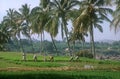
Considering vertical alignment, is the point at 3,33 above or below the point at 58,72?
above

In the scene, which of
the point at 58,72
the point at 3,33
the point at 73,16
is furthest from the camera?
the point at 3,33

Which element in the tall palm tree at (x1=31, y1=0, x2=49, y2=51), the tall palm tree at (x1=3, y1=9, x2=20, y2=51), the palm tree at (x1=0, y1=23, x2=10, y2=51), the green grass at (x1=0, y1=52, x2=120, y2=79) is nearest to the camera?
the green grass at (x1=0, y1=52, x2=120, y2=79)

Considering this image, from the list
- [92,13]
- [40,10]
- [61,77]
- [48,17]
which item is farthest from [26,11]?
[61,77]

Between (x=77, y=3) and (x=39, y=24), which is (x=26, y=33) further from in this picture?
(x=77, y=3)

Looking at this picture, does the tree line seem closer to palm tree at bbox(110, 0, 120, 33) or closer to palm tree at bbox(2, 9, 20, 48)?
palm tree at bbox(110, 0, 120, 33)

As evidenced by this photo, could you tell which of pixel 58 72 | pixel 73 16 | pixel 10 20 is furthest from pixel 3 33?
pixel 58 72

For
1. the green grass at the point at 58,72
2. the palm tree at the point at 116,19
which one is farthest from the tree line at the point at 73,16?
the green grass at the point at 58,72

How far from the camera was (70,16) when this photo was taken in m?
42.6

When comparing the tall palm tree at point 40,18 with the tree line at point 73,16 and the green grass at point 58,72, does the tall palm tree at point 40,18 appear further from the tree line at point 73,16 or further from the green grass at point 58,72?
the green grass at point 58,72

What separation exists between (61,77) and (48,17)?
30.1 m

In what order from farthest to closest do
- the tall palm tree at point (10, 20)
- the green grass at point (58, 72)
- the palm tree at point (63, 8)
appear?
Answer: 1. the tall palm tree at point (10, 20)
2. the palm tree at point (63, 8)
3. the green grass at point (58, 72)

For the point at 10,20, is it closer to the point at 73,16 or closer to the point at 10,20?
the point at 10,20

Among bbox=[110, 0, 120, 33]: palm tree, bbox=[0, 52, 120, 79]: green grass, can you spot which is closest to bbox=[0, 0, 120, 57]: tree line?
bbox=[110, 0, 120, 33]: palm tree

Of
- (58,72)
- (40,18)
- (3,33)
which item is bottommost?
(58,72)
